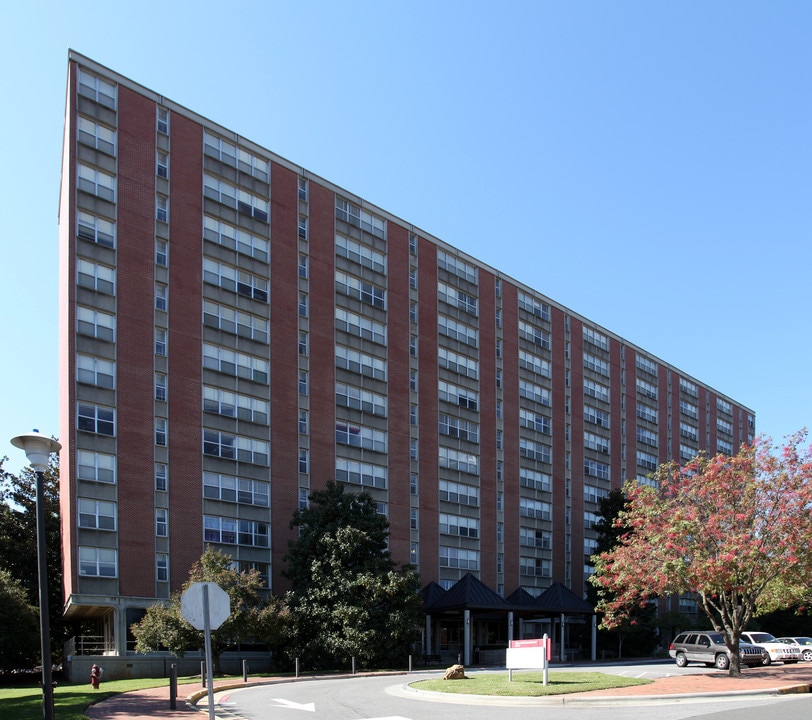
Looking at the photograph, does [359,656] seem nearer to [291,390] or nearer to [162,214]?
[291,390]

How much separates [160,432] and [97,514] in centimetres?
551

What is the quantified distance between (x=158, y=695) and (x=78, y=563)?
15.2 meters

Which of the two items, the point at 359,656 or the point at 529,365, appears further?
the point at 529,365

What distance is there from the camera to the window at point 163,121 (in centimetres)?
5023

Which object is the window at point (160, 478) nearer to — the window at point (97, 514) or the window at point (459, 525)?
the window at point (97, 514)

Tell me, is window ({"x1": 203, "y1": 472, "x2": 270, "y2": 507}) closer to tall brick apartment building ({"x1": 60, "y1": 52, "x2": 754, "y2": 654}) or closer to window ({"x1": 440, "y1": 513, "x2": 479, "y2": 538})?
tall brick apartment building ({"x1": 60, "y1": 52, "x2": 754, "y2": 654})

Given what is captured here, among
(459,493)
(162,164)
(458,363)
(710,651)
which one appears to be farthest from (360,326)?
(710,651)

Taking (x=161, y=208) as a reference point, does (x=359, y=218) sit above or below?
Answer: above

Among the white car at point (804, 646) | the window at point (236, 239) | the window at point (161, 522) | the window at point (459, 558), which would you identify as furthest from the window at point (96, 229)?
the white car at point (804, 646)

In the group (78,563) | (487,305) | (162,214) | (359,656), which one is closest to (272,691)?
(359,656)

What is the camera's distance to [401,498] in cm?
5928

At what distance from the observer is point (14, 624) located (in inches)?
1649

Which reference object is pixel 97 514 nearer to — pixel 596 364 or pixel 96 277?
pixel 96 277

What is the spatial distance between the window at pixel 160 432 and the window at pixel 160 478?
46.2 inches
